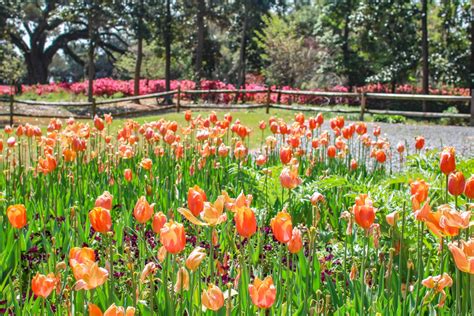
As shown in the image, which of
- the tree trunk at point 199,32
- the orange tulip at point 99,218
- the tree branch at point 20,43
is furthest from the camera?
the tree branch at point 20,43

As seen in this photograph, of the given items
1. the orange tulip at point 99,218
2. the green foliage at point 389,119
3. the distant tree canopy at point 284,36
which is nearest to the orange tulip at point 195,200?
the orange tulip at point 99,218

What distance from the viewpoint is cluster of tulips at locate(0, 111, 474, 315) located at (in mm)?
1871

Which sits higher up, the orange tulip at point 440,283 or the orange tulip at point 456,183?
the orange tulip at point 456,183

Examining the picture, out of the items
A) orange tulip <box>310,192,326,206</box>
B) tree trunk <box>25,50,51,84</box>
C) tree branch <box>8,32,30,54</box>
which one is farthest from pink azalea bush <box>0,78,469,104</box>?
orange tulip <box>310,192,326,206</box>

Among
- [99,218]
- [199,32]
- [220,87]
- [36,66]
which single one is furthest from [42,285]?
[36,66]

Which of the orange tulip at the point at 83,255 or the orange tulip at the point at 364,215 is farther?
the orange tulip at the point at 364,215

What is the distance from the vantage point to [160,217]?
2117 mm

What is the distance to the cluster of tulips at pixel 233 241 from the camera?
1.87m

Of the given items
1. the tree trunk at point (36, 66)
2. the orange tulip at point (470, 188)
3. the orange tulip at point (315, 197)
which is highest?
the tree trunk at point (36, 66)

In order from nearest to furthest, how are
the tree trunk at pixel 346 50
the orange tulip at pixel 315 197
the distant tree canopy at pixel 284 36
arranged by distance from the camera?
the orange tulip at pixel 315 197 < the distant tree canopy at pixel 284 36 < the tree trunk at pixel 346 50

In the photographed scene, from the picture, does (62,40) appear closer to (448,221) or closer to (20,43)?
(20,43)

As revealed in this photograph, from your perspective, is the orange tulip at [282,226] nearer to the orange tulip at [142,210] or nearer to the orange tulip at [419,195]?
the orange tulip at [142,210]

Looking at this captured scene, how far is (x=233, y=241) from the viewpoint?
2.71 metres

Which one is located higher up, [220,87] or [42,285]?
[220,87]
